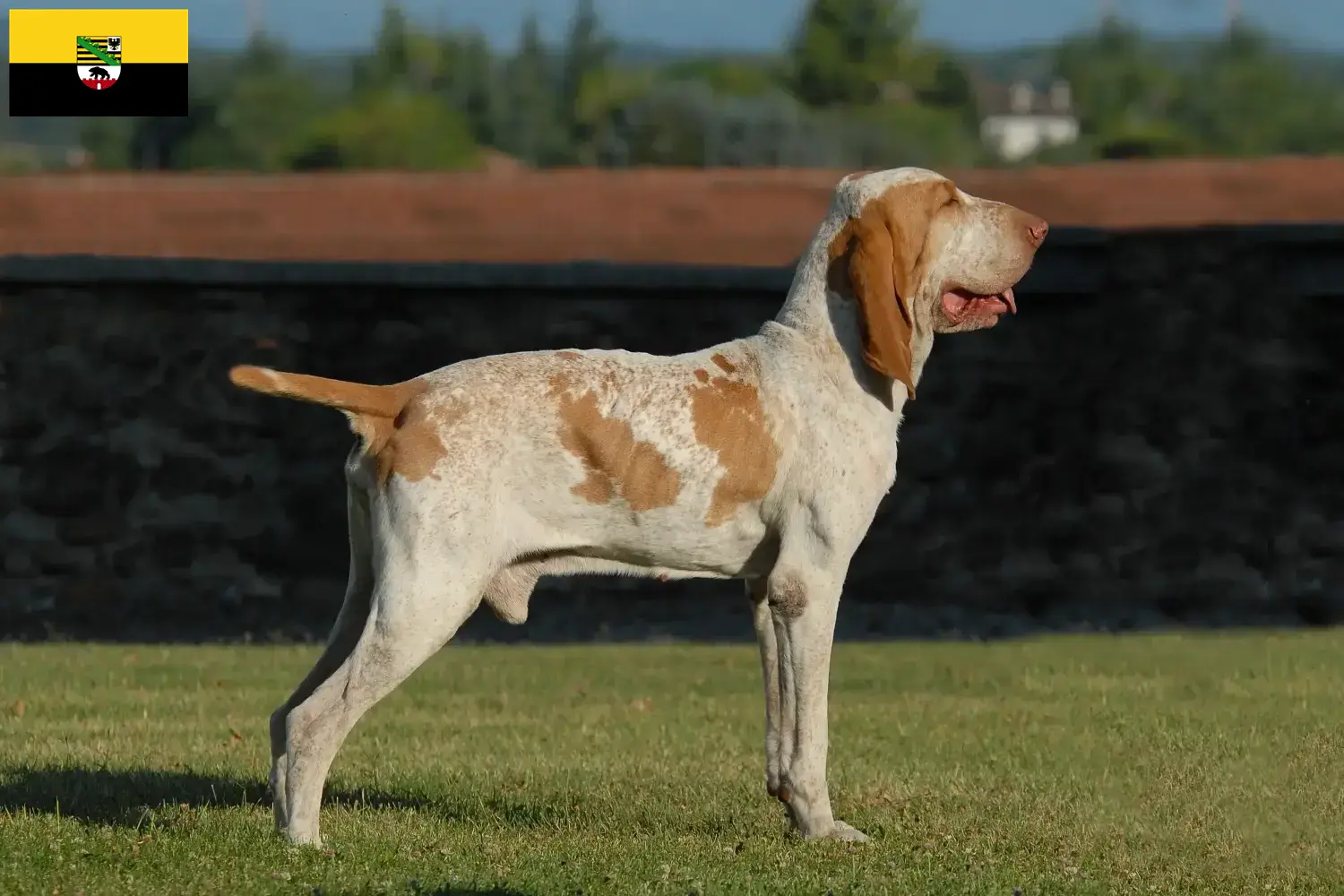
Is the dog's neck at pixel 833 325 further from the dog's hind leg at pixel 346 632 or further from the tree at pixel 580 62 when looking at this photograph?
the tree at pixel 580 62

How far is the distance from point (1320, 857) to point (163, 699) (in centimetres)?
632

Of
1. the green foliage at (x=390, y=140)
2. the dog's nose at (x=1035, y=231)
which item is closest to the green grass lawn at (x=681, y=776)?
the dog's nose at (x=1035, y=231)

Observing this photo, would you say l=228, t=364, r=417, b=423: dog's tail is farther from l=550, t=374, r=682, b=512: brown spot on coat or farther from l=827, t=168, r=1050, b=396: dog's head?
l=827, t=168, r=1050, b=396: dog's head

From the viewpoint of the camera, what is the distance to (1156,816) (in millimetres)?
8266

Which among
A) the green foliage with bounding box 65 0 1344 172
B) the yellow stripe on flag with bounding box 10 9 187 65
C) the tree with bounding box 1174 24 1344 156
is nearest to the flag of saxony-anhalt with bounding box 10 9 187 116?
the yellow stripe on flag with bounding box 10 9 187 65

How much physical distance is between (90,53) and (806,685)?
1436cm

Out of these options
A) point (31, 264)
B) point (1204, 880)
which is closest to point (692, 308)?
point (31, 264)

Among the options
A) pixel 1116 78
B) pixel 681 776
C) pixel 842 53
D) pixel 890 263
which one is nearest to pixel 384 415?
pixel 890 263

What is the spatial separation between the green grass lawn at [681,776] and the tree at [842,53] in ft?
113

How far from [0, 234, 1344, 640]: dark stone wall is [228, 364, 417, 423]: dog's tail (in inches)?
368

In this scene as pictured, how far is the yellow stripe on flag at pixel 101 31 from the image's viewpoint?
747 inches

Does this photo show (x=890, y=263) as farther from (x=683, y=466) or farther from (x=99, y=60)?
(x=99, y=60)

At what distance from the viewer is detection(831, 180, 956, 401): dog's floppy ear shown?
712 cm

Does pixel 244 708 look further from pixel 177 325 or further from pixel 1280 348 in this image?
pixel 1280 348
